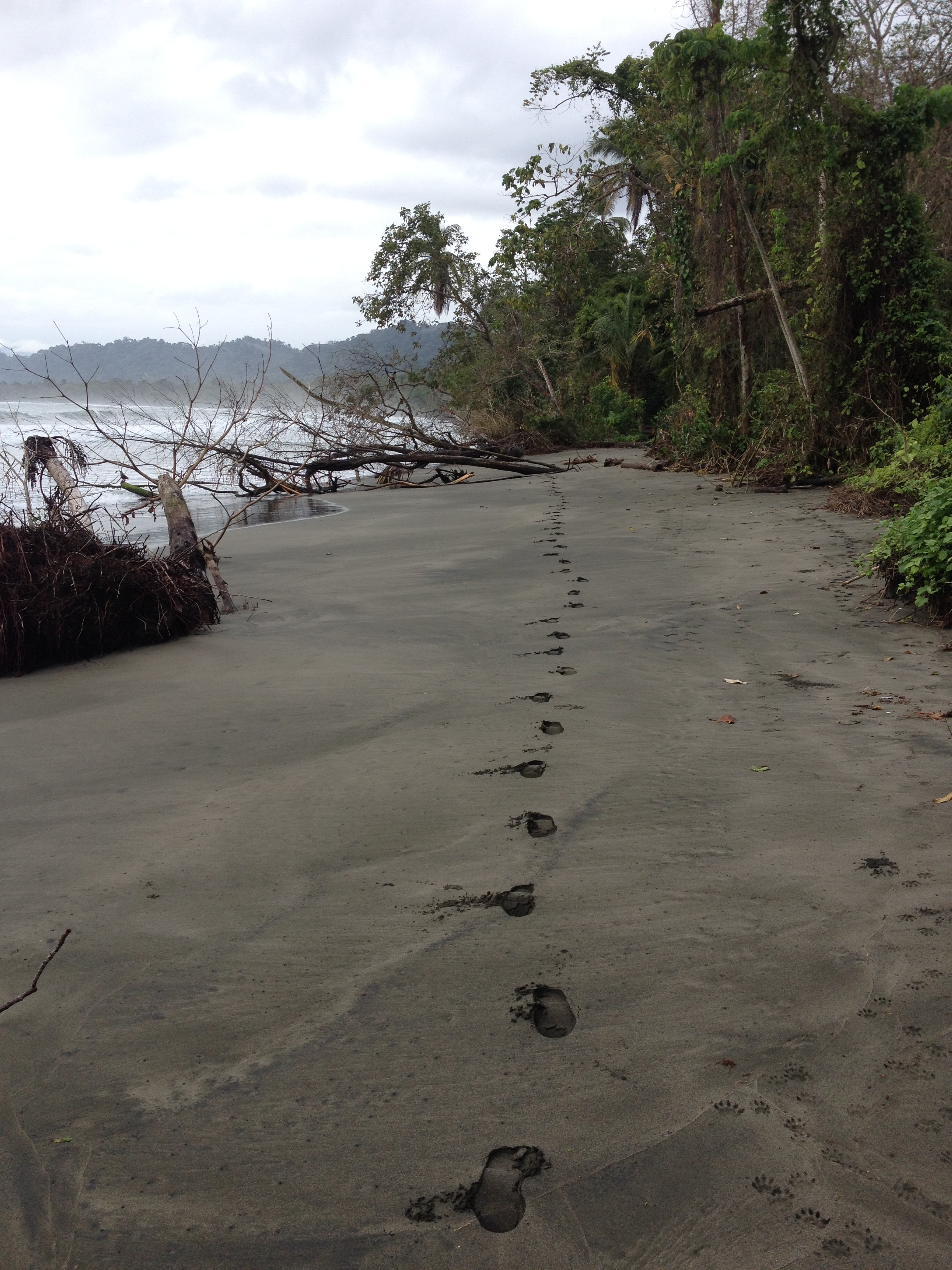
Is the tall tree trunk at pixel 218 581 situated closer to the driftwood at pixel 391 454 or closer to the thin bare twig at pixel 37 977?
the thin bare twig at pixel 37 977

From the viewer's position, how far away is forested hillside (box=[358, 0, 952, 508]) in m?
9.09

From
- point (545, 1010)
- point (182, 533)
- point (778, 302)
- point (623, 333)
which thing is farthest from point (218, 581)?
point (623, 333)

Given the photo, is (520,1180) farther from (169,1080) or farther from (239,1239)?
(169,1080)

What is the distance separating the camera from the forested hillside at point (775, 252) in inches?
358

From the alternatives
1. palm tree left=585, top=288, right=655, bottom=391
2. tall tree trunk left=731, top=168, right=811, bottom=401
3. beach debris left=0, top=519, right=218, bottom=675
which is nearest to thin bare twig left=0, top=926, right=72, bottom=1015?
beach debris left=0, top=519, right=218, bottom=675

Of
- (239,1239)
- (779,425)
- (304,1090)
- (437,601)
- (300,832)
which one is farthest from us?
(779,425)

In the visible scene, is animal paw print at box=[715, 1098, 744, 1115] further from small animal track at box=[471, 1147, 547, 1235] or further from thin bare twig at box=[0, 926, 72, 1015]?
thin bare twig at box=[0, 926, 72, 1015]

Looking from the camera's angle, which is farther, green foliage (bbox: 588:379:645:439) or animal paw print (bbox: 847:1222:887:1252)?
green foliage (bbox: 588:379:645:439)

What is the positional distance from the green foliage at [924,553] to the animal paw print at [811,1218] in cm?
332

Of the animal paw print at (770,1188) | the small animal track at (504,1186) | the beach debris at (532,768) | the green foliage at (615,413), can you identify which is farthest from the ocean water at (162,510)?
the green foliage at (615,413)

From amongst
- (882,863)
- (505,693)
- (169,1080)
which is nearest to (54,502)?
(505,693)

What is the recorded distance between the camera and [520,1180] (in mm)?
1414

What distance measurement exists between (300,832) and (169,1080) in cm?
95

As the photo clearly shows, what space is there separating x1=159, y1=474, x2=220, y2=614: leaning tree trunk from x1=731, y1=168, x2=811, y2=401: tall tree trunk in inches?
262
